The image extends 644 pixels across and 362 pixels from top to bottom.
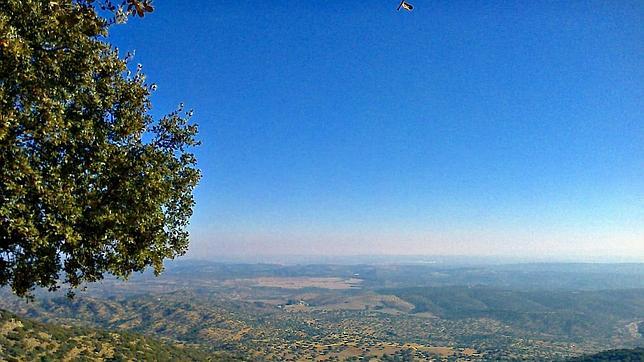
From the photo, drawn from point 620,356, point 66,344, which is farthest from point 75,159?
point 620,356

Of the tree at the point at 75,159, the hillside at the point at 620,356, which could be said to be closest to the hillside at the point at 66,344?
the tree at the point at 75,159

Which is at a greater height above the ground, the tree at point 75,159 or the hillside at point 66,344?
the tree at point 75,159

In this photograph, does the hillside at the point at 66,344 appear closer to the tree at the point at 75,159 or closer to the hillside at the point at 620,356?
the tree at the point at 75,159

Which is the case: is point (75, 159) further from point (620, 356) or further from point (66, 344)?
point (620, 356)

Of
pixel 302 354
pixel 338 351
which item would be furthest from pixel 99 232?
pixel 338 351

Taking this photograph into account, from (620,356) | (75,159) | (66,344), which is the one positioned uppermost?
(75,159)

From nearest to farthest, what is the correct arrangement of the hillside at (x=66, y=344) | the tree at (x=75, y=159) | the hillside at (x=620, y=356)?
1. the tree at (x=75, y=159)
2. the hillside at (x=66, y=344)
3. the hillside at (x=620, y=356)
